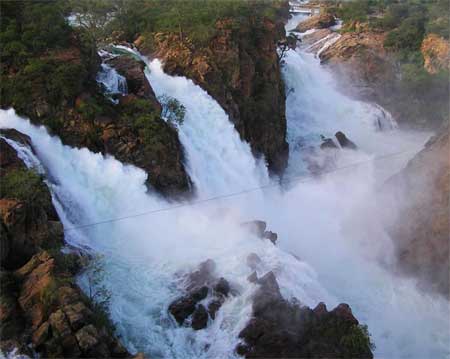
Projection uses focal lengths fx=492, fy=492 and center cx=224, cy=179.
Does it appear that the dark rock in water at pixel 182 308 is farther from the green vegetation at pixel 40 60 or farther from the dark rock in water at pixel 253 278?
the green vegetation at pixel 40 60

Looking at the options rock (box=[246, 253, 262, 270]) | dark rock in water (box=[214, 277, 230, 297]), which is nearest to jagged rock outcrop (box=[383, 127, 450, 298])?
rock (box=[246, 253, 262, 270])

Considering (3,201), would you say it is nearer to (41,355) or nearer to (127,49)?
(41,355)

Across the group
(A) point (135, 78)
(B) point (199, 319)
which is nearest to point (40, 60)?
(A) point (135, 78)

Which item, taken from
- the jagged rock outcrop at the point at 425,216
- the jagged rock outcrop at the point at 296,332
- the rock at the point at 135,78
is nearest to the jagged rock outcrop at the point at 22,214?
the jagged rock outcrop at the point at 296,332

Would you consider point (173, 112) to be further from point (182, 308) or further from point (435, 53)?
point (435, 53)

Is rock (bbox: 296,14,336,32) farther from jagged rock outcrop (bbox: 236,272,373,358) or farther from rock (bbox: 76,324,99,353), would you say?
rock (bbox: 76,324,99,353)
